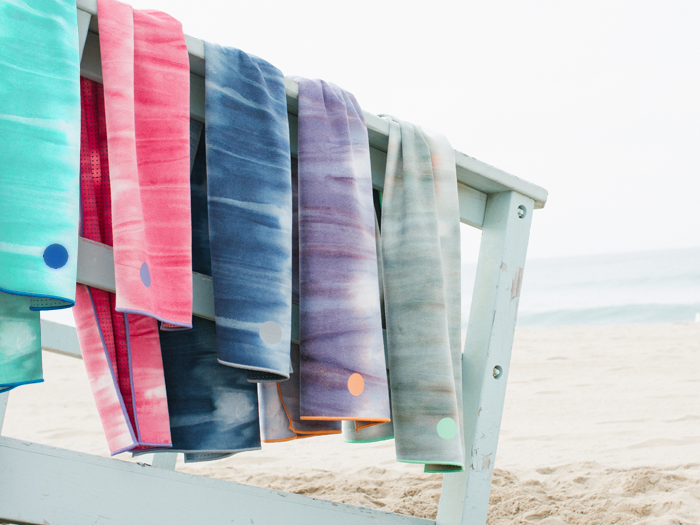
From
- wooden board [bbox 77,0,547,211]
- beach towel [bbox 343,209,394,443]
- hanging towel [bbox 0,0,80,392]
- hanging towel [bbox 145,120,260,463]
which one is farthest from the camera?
beach towel [bbox 343,209,394,443]

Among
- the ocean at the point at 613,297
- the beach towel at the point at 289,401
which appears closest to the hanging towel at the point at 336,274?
the beach towel at the point at 289,401

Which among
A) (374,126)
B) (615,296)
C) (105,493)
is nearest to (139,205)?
(105,493)

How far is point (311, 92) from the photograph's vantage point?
3.37 feet

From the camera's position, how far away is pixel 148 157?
31.7 inches

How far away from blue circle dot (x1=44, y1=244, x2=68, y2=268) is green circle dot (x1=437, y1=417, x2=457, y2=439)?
664 millimetres

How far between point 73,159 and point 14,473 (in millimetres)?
472

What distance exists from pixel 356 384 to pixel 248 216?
1.07ft

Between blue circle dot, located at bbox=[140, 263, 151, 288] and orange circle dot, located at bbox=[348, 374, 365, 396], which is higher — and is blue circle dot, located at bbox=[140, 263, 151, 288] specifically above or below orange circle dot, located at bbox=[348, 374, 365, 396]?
above

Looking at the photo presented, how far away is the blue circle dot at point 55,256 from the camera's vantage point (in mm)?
629

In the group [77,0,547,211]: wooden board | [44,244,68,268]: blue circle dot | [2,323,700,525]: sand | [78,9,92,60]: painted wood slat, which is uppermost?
[77,0,547,211]: wooden board

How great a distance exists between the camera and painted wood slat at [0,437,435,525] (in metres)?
0.79

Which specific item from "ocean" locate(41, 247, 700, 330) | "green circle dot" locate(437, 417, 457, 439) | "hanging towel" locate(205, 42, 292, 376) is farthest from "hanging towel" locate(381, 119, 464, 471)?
"ocean" locate(41, 247, 700, 330)

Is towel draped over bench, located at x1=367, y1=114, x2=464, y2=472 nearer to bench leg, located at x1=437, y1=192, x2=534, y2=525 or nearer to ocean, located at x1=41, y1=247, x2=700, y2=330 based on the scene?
bench leg, located at x1=437, y1=192, x2=534, y2=525

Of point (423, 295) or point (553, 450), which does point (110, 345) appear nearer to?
point (423, 295)
